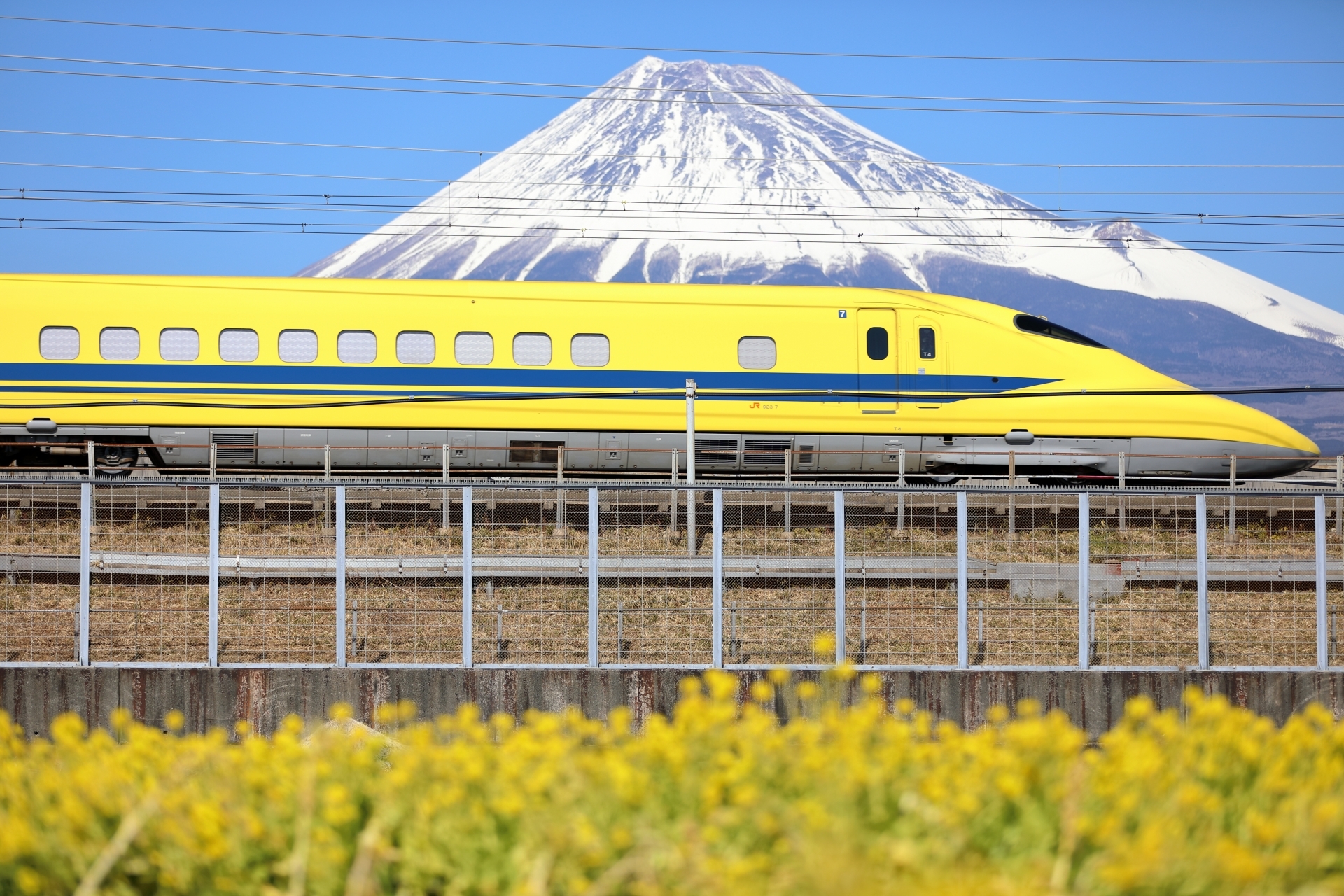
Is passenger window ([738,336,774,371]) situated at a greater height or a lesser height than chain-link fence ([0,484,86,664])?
greater

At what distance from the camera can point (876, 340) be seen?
19.4 m

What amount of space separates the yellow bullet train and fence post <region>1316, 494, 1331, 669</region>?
25.9 feet

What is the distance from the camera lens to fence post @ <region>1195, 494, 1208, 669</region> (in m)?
10.1

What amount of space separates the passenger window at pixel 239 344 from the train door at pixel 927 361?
1044 centimetres

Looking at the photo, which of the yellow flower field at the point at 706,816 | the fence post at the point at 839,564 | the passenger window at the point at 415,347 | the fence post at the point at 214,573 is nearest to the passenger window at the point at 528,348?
the passenger window at the point at 415,347

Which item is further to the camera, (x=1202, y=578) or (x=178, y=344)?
(x=178, y=344)

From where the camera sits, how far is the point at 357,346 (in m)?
18.8

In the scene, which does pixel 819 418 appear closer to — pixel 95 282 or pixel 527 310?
pixel 527 310

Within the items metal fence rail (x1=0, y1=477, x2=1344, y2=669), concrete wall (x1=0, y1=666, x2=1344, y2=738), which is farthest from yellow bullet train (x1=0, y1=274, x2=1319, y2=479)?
concrete wall (x1=0, y1=666, x2=1344, y2=738)

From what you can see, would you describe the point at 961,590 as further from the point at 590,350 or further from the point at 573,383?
the point at 590,350

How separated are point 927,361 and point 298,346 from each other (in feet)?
33.5

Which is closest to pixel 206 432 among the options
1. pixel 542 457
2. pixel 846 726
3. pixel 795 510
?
pixel 542 457

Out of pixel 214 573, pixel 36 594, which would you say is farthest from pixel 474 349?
pixel 214 573

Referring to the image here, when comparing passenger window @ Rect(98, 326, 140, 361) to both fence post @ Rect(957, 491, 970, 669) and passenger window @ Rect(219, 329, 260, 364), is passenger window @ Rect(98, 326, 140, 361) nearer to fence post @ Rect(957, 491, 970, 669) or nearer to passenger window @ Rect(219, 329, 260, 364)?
passenger window @ Rect(219, 329, 260, 364)
